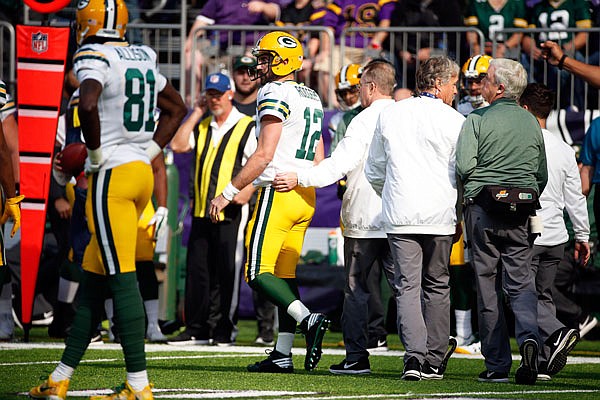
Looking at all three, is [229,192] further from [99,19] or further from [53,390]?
[53,390]

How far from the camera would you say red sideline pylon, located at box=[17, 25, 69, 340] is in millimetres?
9148

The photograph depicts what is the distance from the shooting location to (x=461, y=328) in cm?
917

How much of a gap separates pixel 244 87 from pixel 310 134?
3176 millimetres

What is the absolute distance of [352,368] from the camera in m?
7.16

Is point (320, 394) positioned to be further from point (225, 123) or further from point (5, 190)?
point (225, 123)

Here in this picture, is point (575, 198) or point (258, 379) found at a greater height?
point (575, 198)

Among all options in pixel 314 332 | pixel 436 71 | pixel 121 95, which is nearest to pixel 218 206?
pixel 314 332

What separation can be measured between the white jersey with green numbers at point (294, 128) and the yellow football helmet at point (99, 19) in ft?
4.47

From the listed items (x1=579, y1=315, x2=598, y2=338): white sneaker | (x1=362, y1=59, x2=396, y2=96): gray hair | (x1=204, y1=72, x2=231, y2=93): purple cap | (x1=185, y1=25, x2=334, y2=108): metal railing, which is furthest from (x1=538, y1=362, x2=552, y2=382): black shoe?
(x1=185, y1=25, x2=334, y2=108): metal railing

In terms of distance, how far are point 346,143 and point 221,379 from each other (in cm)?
169

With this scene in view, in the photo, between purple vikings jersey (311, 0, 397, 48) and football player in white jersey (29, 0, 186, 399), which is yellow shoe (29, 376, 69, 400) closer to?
football player in white jersey (29, 0, 186, 399)

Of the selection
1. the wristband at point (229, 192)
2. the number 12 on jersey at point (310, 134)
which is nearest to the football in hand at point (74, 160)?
the wristband at point (229, 192)

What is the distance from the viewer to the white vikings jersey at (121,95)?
5500 mm

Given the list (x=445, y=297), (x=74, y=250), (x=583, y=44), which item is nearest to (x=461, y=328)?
(x=445, y=297)
